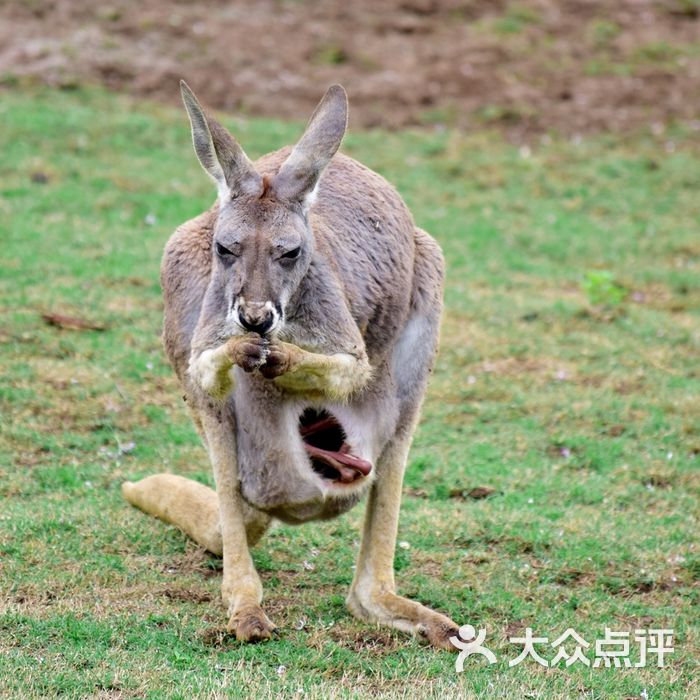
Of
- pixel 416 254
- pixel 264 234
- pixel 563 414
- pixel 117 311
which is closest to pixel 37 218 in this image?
pixel 117 311

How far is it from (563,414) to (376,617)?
2620mm

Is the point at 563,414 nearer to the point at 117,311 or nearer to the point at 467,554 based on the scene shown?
the point at 467,554

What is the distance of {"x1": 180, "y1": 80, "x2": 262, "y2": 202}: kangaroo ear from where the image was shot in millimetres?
4031

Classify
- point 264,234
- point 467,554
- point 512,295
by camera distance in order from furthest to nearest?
point 512,295 < point 467,554 < point 264,234

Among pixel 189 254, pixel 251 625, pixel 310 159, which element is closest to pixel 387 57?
pixel 189 254

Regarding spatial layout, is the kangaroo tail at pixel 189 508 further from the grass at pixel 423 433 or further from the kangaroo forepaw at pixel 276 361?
the kangaroo forepaw at pixel 276 361

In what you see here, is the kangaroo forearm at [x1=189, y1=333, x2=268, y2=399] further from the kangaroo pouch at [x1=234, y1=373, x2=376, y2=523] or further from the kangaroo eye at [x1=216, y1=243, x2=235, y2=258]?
the kangaroo eye at [x1=216, y1=243, x2=235, y2=258]

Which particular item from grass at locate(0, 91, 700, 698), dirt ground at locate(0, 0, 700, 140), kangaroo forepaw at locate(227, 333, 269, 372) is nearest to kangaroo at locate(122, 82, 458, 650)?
kangaroo forepaw at locate(227, 333, 269, 372)

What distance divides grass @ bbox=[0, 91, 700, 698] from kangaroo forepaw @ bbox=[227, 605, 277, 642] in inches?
1.6

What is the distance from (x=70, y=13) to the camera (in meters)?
12.3

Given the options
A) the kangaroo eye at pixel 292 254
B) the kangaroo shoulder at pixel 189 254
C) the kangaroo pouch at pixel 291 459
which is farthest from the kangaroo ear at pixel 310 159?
the kangaroo pouch at pixel 291 459

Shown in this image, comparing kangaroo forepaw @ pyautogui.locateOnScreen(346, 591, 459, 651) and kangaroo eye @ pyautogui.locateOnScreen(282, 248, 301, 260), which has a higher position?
kangaroo eye @ pyautogui.locateOnScreen(282, 248, 301, 260)

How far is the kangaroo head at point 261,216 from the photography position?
3.83m

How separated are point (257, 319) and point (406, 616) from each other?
1.22 meters
